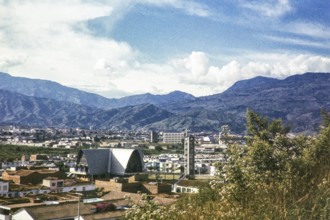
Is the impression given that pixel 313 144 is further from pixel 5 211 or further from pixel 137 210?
pixel 5 211

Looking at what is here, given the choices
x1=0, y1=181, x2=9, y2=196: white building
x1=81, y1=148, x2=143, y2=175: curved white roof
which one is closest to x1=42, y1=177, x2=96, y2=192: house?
x1=0, y1=181, x2=9, y2=196: white building

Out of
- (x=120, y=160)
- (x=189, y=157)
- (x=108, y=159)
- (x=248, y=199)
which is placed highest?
(x=248, y=199)

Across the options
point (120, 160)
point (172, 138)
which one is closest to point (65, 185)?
point (120, 160)

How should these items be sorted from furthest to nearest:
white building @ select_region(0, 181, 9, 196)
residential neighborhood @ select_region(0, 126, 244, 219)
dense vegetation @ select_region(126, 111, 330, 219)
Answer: white building @ select_region(0, 181, 9, 196) → residential neighborhood @ select_region(0, 126, 244, 219) → dense vegetation @ select_region(126, 111, 330, 219)

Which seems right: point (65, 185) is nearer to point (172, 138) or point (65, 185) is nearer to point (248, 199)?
point (248, 199)

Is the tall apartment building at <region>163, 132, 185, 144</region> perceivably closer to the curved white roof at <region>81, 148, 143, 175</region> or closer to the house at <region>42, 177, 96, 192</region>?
the curved white roof at <region>81, 148, 143, 175</region>

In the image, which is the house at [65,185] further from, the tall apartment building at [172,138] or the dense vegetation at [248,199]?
the tall apartment building at [172,138]

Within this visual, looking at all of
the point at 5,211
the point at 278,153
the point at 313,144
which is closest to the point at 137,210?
the point at 278,153

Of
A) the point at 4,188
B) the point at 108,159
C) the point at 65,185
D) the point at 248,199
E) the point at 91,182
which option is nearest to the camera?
the point at 248,199

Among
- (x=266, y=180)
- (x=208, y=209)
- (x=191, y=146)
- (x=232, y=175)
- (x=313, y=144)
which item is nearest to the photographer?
(x=208, y=209)

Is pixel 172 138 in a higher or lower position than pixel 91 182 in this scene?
higher

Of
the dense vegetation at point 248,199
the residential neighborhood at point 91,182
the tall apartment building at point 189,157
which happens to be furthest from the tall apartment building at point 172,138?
the dense vegetation at point 248,199
